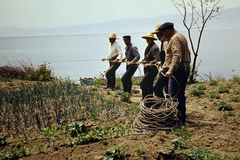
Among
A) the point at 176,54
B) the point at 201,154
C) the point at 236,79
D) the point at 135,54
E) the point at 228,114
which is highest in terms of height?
the point at 135,54

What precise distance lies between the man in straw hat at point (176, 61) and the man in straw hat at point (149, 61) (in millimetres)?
1344

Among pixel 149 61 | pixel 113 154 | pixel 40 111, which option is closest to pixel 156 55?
pixel 149 61

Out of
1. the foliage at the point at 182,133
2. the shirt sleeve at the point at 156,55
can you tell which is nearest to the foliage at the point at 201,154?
the foliage at the point at 182,133

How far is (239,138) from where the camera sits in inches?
167

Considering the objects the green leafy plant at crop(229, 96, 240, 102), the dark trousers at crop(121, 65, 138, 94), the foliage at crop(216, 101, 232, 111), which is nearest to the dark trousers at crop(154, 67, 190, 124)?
the foliage at crop(216, 101, 232, 111)

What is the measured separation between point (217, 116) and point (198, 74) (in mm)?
4574

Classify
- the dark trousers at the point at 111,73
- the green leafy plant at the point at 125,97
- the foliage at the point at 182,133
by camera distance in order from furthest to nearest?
1. the dark trousers at the point at 111,73
2. the green leafy plant at the point at 125,97
3. the foliage at the point at 182,133

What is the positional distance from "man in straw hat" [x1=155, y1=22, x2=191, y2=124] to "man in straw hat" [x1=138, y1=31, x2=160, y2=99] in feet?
4.41

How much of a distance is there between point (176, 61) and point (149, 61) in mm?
2072

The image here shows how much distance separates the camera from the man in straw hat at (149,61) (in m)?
6.50

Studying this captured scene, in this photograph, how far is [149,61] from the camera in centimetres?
664

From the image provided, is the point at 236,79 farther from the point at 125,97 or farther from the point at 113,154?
the point at 113,154

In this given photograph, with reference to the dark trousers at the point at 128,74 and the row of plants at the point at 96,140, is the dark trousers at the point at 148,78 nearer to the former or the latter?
the dark trousers at the point at 128,74

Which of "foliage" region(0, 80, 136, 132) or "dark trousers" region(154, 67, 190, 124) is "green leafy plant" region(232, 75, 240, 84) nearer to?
"dark trousers" region(154, 67, 190, 124)
